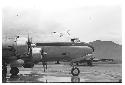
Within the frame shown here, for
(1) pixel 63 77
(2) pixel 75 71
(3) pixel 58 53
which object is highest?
(3) pixel 58 53

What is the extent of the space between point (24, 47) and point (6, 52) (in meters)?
1.36

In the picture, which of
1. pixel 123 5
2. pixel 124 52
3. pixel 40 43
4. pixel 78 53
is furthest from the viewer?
pixel 40 43

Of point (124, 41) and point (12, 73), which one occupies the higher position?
point (124, 41)

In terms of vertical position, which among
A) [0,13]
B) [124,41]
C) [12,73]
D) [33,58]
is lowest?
[12,73]

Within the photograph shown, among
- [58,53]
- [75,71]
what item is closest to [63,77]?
[75,71]

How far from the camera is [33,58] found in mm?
19031

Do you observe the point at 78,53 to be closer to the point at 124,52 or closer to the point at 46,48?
the point at 46,48

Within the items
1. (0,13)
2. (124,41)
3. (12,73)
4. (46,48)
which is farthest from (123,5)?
(12,73)

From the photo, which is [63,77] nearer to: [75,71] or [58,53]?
[75,71]

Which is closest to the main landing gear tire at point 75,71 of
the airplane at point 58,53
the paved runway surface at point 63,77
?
the airplane at point 58,53

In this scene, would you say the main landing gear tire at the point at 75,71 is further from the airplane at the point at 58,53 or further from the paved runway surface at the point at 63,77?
the paved runway surface at the point at 63,77

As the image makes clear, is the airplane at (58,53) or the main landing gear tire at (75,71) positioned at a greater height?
the airplane at (58,53)

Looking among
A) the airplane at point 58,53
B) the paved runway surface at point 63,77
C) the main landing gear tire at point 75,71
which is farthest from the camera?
the airplane at point 58,53

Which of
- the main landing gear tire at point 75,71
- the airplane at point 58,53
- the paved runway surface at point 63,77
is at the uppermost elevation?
the airplane at point 58,53
